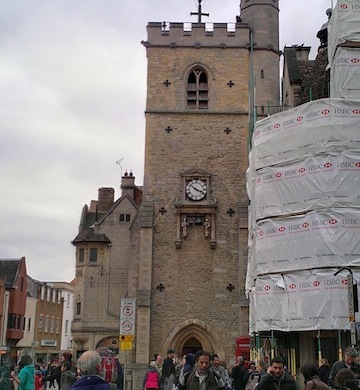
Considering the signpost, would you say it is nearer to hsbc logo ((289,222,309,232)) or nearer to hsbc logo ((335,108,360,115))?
hsbc logo ((289,222,309,232))

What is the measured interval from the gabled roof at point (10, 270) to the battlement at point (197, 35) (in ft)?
67.9

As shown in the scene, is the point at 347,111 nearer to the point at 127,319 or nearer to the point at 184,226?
the point at 127,319

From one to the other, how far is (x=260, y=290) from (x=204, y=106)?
1256 centimetres

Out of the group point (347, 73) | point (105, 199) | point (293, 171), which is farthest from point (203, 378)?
point (105, 199)

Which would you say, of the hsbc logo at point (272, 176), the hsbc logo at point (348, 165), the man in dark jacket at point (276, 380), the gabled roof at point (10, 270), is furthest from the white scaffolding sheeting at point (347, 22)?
the gabled roof at point (10, 270)

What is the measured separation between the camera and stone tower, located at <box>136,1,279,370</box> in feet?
91.2

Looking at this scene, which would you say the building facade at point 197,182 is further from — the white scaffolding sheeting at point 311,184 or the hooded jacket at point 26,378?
the hooded jacket at point 26,378

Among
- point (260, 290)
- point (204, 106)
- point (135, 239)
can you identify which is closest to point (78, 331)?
point (135, 239)

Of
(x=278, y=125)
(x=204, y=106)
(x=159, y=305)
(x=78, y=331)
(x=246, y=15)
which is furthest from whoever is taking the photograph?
(x=78, y=331)

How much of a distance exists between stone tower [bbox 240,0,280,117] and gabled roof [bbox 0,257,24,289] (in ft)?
Answer: 72.6

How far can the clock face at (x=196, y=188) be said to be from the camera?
29.1 metres

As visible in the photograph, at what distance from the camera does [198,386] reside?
7172 millimetres

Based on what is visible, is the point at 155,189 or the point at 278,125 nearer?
the point at 278,125

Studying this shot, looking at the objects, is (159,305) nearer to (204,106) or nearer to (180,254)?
(180,254)
